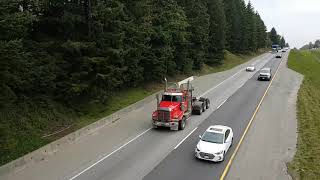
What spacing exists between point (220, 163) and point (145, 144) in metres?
5.73

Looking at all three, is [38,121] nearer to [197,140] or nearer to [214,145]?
[197,140]

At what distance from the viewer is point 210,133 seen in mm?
24266

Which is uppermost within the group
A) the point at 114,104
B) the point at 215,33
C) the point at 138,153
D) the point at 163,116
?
the point at 215,33

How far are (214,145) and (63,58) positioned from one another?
47.1 feet

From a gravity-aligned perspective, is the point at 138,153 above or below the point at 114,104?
below

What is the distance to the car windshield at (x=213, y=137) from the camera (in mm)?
23541

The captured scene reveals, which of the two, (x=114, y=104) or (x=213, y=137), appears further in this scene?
(x=114, y=104)

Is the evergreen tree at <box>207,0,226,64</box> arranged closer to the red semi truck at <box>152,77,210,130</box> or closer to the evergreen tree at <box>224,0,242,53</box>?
the evergreen tree at <box>224,0,242,53</box>

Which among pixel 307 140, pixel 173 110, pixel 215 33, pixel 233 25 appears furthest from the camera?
pixel 233 25

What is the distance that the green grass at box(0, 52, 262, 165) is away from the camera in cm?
2222

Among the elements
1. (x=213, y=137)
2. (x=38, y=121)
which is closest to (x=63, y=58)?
(x=38, y=121)

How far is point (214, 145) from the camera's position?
23016 mm

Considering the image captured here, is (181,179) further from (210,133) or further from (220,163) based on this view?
(210,133)

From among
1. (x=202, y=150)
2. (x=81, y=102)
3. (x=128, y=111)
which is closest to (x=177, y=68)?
(x=128, y=111)
